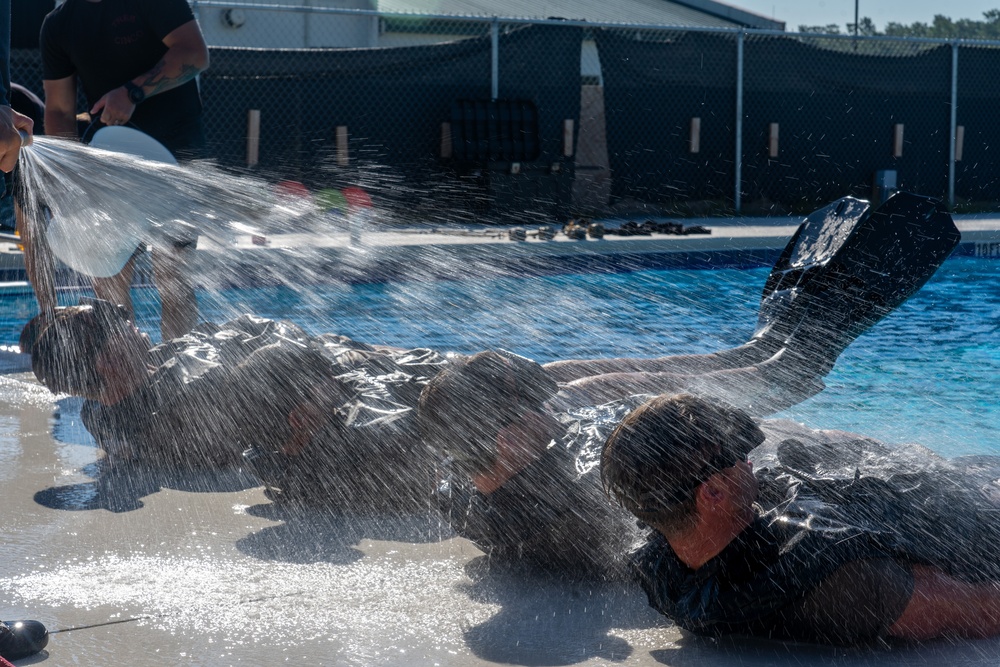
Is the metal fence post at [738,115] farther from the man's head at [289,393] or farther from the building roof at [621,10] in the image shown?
the man's head at [289,393]

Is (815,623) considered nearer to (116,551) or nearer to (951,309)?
(116,551)

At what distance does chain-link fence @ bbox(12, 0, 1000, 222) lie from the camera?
34.7 ft

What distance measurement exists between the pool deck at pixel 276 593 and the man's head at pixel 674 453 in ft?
0.88

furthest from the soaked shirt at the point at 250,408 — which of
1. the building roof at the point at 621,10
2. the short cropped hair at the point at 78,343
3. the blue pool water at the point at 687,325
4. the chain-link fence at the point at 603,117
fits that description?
the building roof at the point at 621,10

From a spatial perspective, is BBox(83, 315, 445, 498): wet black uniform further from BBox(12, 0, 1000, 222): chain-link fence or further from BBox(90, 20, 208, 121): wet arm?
BBox(12, 0, 1000, 222): chain-link fence

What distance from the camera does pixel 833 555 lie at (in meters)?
1.77

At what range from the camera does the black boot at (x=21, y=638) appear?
6.00 feet

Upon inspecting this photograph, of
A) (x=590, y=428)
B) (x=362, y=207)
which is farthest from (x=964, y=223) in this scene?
(x=590, y=428)

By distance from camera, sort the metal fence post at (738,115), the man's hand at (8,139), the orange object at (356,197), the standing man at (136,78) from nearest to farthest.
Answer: the man's hand at (8,139)
the standing man at (136,78)
the metal fence post at (738,115)
the orange object at (356,197)

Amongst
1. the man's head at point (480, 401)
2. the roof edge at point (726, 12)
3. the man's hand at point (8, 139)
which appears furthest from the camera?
the roof edge at point (726, 12)

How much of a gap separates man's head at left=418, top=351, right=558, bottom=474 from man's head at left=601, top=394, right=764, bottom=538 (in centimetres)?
→ 39

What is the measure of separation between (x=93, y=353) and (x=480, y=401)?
1.34m

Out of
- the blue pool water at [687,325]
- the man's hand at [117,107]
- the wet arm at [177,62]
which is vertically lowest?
the blue pool water at [687,325]

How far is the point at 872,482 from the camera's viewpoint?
194 centimetres
